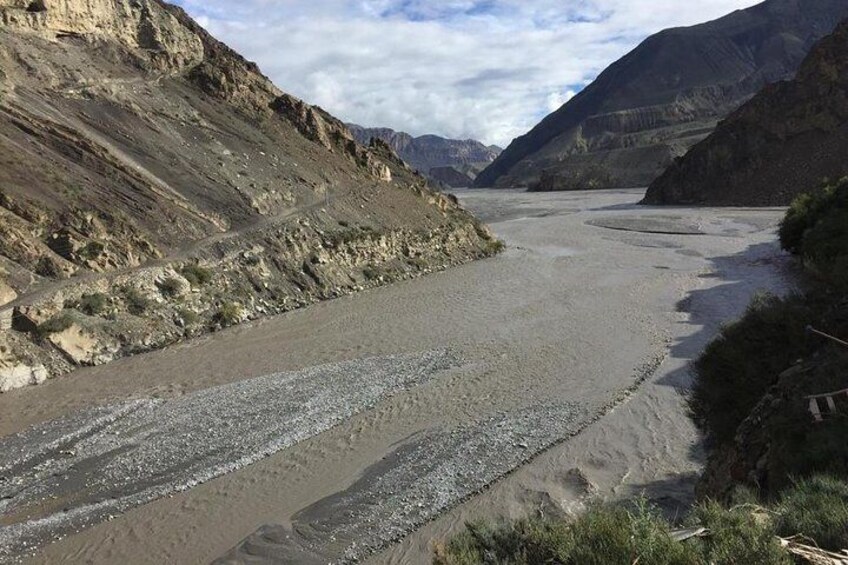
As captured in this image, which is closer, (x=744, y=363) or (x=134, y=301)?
(x=744, y=363)

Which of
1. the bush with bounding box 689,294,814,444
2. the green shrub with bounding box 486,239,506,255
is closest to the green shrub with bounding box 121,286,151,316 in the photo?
the bush with bounding box 689,294,814,444

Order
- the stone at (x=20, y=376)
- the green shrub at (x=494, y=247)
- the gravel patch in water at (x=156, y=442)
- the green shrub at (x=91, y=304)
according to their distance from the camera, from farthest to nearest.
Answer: the green shrub at (x=494, y=247), the green shrub at (x=91, y=304), the stone at (x=20, y=376), the gravel patch in water at (x=156, y=442)

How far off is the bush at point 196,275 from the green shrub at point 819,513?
21756mm

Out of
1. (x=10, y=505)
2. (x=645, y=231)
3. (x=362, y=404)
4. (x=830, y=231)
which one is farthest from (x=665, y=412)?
(x=645, y=231)

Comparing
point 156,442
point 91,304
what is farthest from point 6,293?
point 156,442

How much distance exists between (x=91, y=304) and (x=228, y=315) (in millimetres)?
4784

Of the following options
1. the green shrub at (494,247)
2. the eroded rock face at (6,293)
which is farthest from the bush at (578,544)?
the green shrub at (494,247)

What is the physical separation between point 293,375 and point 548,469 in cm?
849

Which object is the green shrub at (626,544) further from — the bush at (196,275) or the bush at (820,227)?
the bush at (196,275)

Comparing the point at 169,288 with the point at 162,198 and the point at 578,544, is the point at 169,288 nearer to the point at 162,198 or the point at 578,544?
the point at 162,198

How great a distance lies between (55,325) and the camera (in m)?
18.2

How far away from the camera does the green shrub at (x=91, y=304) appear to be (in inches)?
778

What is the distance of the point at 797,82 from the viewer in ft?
232

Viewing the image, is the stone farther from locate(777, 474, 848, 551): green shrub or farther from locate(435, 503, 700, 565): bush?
locate(777, 474, 848, 551): green shrub
